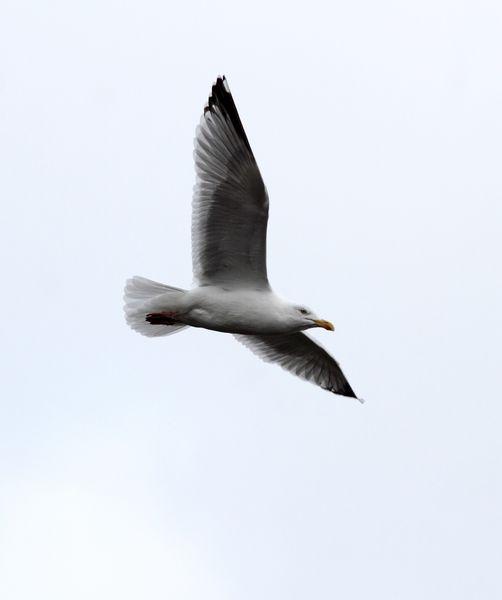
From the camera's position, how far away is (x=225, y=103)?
49.7ft

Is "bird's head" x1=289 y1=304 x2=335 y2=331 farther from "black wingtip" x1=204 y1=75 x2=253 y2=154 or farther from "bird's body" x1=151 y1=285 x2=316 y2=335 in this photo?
"black wingtip" x1=204 y1=75 x2=253 y2=154

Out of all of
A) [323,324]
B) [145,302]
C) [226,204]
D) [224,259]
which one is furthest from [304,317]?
[145,302]

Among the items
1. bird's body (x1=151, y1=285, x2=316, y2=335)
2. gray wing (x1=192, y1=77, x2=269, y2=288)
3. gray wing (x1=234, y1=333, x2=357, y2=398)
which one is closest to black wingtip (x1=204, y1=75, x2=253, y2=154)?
gray wing (x1=192, y1=77, x2=269, y2=288)

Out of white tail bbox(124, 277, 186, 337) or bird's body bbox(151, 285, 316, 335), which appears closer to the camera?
bird's body bbox(151, 285, 316, 335)

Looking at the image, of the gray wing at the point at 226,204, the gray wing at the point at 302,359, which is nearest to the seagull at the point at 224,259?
the gray wing at the point at 226,204

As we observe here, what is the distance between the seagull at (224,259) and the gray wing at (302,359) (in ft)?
4.77

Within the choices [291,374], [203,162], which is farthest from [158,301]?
[291,374]

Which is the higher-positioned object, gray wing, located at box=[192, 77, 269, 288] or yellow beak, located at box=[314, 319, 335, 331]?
gray wing, located at box=[192, 77, 269, 288]

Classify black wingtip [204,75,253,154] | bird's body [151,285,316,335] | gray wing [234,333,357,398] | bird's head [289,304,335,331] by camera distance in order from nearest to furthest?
1. black wingtip [204,75,253,154]
2. bird's body [151,285,316,335]
3. bird's head [289,304,335,331]
4. gray wing [234,333,357,398]

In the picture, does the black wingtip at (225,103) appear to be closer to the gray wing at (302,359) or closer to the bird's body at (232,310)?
the bird's body at (232,310)

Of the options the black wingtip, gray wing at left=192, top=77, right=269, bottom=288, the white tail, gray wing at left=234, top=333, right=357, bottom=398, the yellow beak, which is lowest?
gray wing at left=234, top=333, right=357, bottom=398

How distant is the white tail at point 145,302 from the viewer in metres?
16.2

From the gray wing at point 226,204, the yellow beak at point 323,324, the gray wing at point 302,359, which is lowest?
the gray wing at point 302,359

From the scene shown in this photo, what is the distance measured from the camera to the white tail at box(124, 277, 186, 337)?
16203 millimetres
